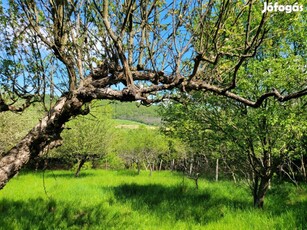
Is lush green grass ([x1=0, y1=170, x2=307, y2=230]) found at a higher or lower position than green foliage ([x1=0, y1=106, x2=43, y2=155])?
lower

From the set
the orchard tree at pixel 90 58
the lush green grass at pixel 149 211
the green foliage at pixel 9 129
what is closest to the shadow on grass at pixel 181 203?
the lush green grass at pixel 149 211

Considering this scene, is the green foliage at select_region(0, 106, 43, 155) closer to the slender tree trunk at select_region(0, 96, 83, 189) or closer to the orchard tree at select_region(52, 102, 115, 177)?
the orchard tree at select_region(52, 102, 115, 177)

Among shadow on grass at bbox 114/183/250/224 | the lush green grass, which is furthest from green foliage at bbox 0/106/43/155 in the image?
shadow on grass at bbox 114/183/250/224

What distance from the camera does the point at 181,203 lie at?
12984mm

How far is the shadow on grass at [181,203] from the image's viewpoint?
10.8 m

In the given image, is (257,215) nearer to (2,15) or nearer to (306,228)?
(306,228)

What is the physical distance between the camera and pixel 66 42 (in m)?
4.77

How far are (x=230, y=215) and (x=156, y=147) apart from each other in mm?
31565

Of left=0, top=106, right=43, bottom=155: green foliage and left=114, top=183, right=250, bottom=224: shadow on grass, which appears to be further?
left=0, top=106, right=43, bottom=155: green foliage

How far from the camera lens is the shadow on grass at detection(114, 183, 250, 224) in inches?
425

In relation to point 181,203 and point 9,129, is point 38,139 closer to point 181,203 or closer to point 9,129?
point 181,203

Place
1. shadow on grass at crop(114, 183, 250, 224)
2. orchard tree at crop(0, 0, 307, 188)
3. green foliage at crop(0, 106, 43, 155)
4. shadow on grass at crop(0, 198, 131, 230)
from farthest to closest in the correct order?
green foliage at crop(0, 106, 43, 155) → shadow on grass at crop(114, 183, 250, 224) → shadow on grass at crop(0, 198, 131, 230) → orchard tree at crop(0, 0, 307, 188)

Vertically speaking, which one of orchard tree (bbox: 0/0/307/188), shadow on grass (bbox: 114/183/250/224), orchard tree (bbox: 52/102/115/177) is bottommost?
shadow on grass (bbox: 114/183/250/224)

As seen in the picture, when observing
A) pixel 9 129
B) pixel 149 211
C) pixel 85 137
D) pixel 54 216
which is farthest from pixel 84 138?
pixel 54 216
